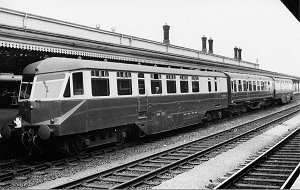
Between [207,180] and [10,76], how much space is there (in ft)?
27.0

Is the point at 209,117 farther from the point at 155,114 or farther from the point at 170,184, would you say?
the point at 170,184

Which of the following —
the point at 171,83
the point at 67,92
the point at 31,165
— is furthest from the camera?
A: the point at 171,83

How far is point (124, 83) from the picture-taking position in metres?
11.3

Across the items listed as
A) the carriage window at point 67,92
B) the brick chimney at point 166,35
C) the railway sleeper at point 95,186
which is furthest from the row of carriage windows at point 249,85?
the railway sleeper at point 95,186

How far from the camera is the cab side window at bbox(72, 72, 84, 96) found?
9584 millimetres

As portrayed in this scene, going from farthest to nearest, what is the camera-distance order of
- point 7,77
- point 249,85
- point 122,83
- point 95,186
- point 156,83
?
point 249,85, point 156,83, point 7,77, point 122,83, point 95,186

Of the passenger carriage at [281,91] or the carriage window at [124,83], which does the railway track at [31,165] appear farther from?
the passenger carriage at [281,91]

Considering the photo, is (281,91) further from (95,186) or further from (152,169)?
(95,186)

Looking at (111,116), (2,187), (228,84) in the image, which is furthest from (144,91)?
(228,84)

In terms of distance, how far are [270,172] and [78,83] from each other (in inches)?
226

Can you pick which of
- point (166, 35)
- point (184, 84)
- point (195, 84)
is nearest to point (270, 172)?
point (184, 84)

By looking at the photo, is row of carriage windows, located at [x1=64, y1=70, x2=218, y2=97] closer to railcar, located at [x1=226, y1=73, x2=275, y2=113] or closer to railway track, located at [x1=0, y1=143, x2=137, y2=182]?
railway track, located at [x1=0, y1=143, x2=137, y2=182]

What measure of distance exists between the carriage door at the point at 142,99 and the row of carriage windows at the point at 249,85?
32.7 feet

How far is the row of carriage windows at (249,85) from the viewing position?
21.3 metres
